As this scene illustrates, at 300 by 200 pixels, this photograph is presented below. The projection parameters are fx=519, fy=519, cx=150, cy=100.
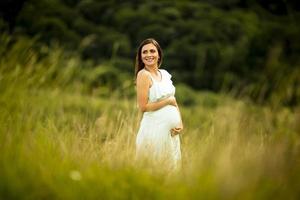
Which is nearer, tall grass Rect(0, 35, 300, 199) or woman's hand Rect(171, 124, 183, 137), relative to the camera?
tall grass Rect(0, 35, 300, 199)

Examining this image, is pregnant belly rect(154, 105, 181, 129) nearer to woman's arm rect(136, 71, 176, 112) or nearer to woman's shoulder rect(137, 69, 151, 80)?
woman's arm rect(136, 71, 176, 112)

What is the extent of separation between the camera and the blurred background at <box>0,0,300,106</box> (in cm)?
1889

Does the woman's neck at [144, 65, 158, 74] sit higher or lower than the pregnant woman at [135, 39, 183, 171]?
higher

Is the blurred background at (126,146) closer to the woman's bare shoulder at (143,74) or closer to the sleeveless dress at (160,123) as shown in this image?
the sleeveless dress at (160,123)

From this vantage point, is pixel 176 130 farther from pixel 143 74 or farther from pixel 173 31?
pixel 173 31

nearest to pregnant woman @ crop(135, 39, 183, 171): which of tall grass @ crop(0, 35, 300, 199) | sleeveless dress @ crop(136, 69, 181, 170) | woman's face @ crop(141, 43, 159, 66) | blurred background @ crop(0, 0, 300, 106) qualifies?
sleeveless dress @ crop(136, 69, 181, 170)

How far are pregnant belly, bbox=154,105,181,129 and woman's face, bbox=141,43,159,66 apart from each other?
1.58ft

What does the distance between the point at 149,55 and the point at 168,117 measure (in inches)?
25.6

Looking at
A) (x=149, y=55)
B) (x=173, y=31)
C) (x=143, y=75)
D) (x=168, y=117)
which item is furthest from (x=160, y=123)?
(x=173, y=31)

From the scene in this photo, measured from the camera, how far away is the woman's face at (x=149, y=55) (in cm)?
503

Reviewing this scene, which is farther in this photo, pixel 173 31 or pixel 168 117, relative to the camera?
pixel 173 31

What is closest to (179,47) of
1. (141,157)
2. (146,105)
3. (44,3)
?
(44,3)

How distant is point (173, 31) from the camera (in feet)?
66.1

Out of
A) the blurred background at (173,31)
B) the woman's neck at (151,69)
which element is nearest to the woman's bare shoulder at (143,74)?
the woman's neck at (151,69)
